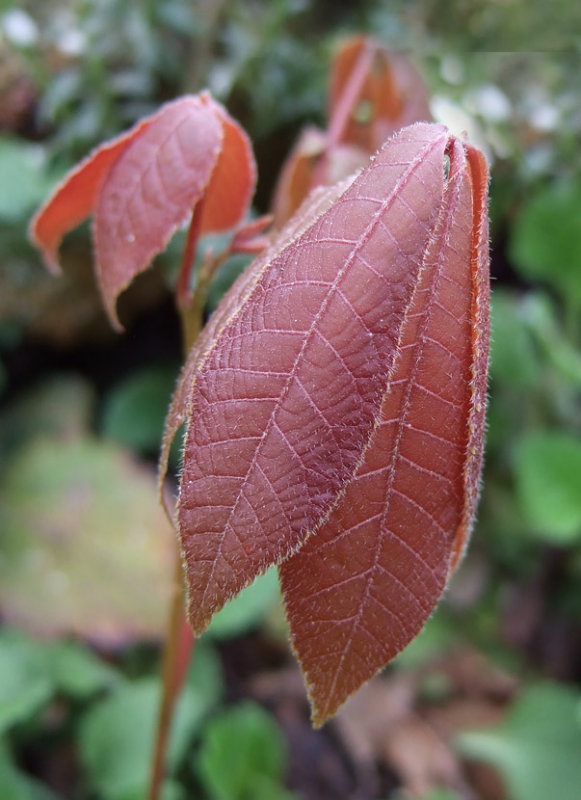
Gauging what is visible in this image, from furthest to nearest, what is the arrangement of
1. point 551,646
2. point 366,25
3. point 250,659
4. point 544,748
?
point 551,646 < point 366,25 < point 250,659 < point 544,748

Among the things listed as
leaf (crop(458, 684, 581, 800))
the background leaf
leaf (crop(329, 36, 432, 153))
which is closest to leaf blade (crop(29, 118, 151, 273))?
leaf (crop(329, 36, 432, 153))

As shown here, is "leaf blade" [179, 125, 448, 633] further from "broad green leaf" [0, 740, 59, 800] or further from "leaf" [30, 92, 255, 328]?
"broad green leaf" [0, 740, 59, 800]

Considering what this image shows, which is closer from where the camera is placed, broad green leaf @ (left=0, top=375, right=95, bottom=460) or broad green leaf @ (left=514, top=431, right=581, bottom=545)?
broad green leaf @ (left=514, top=431, right=581, bottom=545)

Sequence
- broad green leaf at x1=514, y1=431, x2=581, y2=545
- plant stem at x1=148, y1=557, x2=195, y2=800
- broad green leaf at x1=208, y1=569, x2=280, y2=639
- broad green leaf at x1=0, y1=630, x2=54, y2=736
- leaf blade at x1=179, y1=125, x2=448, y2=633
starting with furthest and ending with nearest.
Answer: broad green leaf at x1=514, y1=431, x2=581, y2=545 → broad green leaf at x1=208, y1=569, x2=280, y2=639 → broad green leaf at x1=0, y1=630, x2=54, y2=736 → plant stem at x1=148, y1=557, x2=195, y2=800 → leaf blade at x1=179, y1=125, x2=448, y2=633

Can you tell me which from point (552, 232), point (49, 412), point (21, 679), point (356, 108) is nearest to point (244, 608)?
point (21, 679)

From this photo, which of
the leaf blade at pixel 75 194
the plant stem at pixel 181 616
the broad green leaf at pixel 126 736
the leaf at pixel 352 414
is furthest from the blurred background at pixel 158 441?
the leaf at pixel 352 414

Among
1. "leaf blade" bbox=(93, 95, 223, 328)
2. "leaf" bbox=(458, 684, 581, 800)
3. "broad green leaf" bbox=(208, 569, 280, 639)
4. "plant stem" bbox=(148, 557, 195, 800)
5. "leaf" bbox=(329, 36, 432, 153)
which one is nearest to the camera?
"leaf blade" bbox=(93, 95, 223, 328)

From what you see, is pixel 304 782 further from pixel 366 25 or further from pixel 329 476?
pixel 366 25

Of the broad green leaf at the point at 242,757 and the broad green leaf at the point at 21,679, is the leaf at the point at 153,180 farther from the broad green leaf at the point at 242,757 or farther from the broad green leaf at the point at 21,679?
the broad green leaf at the point at 242,757

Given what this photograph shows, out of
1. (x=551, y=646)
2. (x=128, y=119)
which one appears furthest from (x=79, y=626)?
(x=551, y=646)
